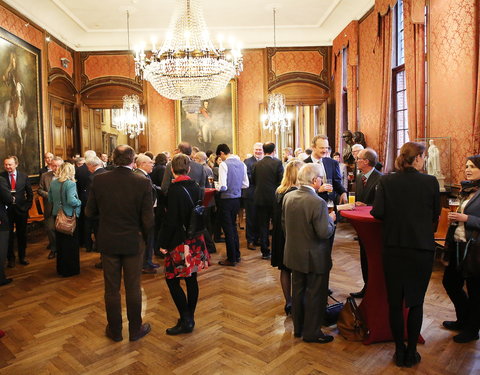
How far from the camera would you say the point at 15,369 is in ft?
10.0

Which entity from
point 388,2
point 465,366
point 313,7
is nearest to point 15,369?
→ point 465,366

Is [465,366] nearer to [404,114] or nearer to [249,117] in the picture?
[404,114]

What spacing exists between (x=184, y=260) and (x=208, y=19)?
8.04 m

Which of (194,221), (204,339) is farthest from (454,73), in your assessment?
(204,339)

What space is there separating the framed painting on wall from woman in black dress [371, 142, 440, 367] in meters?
8.42

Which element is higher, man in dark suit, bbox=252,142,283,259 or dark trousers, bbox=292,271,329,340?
man in dark suit, bbox=252,142,283,259

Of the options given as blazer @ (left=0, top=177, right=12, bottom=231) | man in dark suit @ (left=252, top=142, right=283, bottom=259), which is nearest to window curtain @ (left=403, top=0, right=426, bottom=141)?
man in dark suit @ (left=252, top=142, right=283, bottom=259)

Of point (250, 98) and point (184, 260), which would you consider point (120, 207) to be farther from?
point (250, 98)

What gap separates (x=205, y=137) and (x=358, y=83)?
417cm

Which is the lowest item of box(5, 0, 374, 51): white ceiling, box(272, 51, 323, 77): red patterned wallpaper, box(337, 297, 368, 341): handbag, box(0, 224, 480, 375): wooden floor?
box(0, 224, 480, 375): wooden floor

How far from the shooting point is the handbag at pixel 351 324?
3391 millimetres

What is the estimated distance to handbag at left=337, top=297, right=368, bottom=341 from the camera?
3.39 metres

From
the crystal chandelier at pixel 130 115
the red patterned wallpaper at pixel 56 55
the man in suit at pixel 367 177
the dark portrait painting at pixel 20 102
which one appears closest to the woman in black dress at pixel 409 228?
the man in suit at pixel 367 177

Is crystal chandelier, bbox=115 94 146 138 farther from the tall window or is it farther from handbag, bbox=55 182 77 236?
the tall window
